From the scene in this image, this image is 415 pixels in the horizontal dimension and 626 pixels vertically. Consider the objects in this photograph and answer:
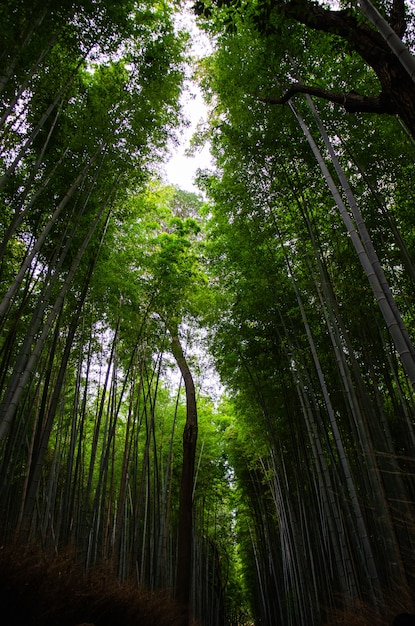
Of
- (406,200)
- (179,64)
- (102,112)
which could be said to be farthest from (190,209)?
(406,200)

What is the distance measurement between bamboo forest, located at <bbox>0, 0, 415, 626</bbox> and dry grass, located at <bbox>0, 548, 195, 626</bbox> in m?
0.01

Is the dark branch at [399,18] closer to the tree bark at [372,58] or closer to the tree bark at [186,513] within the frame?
the tree bark at [372,58]

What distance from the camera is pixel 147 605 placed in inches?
107

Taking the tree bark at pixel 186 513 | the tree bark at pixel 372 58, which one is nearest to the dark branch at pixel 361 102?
the tree bark at pixel 372 58

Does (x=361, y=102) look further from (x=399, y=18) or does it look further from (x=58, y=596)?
(x=58, y=596)

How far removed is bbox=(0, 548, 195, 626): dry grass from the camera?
1541 millimetres

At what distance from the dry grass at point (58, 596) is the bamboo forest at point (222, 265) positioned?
12 mm

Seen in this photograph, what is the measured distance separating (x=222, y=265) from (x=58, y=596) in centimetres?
441

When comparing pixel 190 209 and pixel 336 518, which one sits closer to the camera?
pixel 336 518

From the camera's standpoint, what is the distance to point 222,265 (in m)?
5.50

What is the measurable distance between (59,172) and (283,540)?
5974mm

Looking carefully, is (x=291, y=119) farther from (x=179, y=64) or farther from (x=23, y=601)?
(x=23, y=601)

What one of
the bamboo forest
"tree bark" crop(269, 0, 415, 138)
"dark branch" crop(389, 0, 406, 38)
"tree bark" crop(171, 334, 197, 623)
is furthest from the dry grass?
"dark branch" crop(389, 0, 406, 38)

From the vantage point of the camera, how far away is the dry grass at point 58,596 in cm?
154
